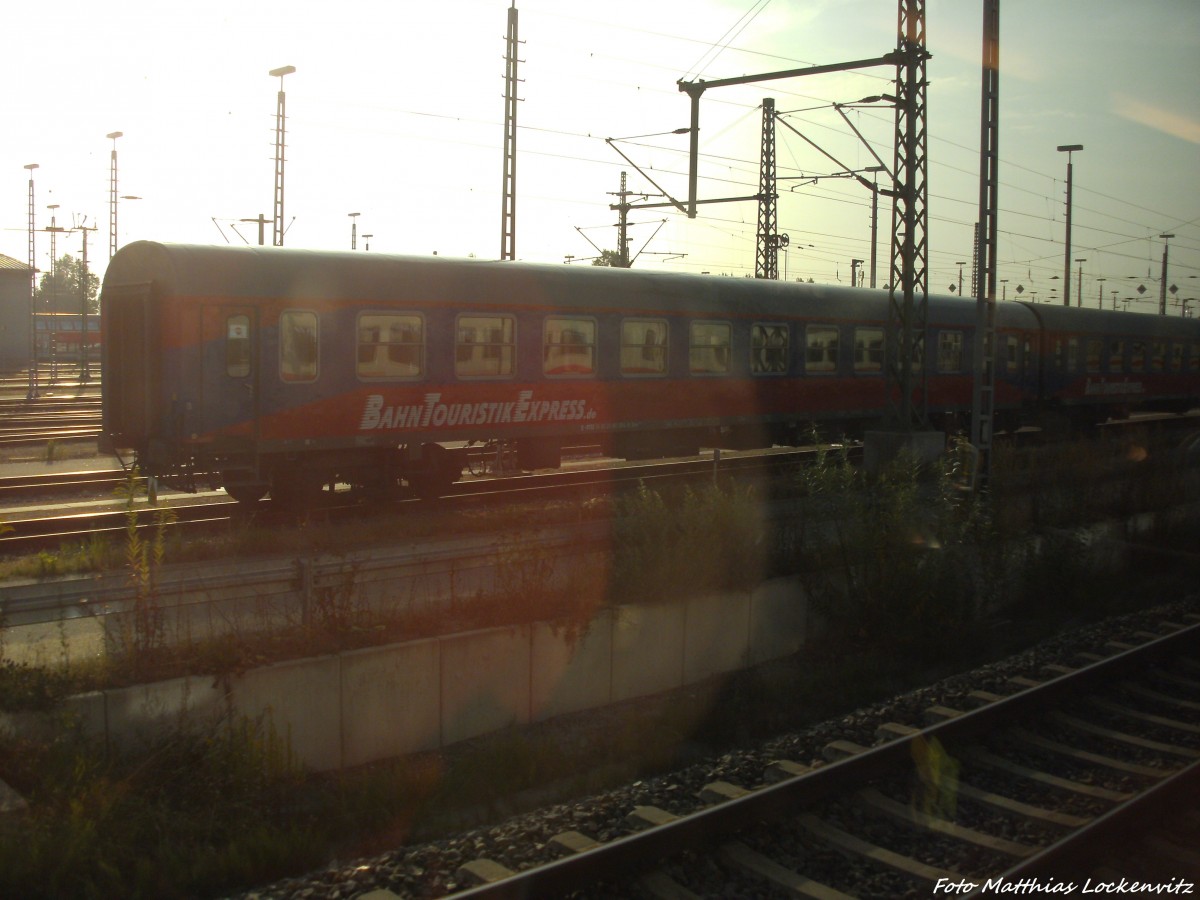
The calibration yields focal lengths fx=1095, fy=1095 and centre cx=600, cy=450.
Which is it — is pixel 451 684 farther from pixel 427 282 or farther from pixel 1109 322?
pixel 1109 322

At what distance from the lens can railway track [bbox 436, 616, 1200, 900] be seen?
530 cm

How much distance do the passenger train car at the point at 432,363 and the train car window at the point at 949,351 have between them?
2.39 meters

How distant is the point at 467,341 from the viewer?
15.5m

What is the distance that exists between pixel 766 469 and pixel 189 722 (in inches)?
576

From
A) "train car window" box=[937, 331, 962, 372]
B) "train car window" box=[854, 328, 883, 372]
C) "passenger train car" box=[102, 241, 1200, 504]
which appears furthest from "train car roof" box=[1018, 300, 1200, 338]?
"passenger train car" box=[102, 241, 1200, 504]

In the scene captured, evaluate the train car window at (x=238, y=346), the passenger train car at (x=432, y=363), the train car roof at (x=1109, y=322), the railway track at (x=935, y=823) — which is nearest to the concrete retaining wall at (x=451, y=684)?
the railway track at (x=935, y=823)

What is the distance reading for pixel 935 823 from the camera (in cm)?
605

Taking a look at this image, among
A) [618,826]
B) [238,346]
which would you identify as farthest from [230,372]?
[618,826]

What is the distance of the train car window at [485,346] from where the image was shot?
15391 millimetres

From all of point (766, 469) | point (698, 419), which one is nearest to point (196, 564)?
point (698, 419)

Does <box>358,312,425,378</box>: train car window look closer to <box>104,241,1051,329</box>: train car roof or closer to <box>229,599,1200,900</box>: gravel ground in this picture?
<box>104,241,1051,329</box>: train car roof

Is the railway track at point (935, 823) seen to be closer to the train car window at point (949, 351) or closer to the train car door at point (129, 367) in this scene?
the train car door at point (129, 367)

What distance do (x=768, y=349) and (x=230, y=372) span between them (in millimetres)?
10002

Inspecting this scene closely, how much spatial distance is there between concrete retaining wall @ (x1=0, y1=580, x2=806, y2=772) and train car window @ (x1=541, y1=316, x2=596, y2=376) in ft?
22.4
